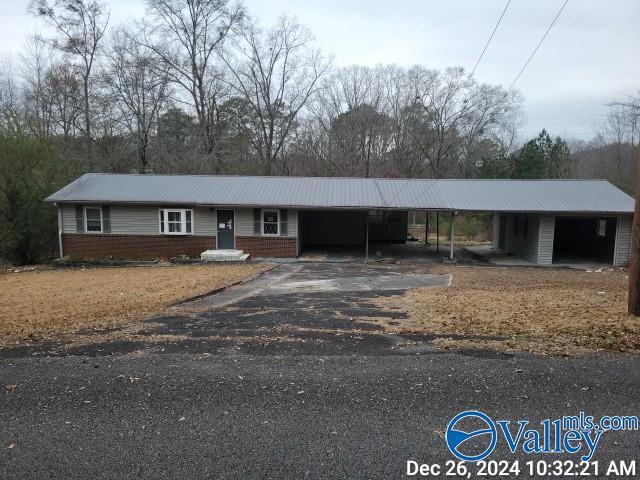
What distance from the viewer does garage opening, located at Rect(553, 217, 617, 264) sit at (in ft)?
61.2

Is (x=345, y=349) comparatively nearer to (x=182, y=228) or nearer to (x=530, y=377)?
(x=530, y=377)

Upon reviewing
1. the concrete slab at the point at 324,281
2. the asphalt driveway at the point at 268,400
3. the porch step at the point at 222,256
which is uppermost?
the asphalt driveway at the point at 268,400

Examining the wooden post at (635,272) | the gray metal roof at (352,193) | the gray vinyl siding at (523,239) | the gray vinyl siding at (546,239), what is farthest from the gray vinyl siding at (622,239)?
the wooden post at (635,272)

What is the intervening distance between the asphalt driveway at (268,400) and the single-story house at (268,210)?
1324 centimetres

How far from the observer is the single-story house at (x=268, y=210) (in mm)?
18266

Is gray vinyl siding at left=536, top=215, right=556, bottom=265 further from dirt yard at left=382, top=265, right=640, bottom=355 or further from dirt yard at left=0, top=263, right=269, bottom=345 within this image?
dirt yard at left=0, top=263, right=269, bottom=345

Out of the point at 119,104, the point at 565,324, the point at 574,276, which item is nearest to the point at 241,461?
the point at 565,324

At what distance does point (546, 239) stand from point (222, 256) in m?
14.0

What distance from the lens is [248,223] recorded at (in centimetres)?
1952

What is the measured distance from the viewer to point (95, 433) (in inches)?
130

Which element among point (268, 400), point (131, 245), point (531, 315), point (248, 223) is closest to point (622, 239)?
point (531, 315)

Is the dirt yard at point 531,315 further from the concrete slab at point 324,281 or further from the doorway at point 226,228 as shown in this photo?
the doorway at point 226,228

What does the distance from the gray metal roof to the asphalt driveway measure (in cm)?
1352

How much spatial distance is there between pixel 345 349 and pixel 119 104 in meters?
31.5
